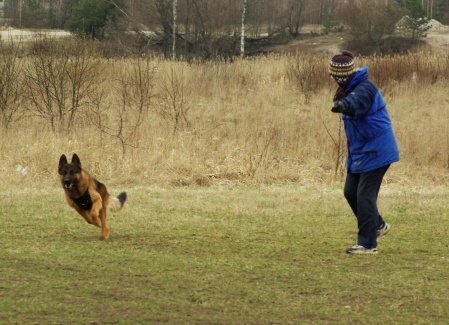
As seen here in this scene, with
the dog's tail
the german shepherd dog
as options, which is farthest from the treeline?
the german shepherd dog

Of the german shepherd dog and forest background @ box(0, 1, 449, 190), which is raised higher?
the german shepherd dog

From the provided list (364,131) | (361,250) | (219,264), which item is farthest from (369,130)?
(219,264)

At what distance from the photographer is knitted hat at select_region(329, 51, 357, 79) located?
654 cm

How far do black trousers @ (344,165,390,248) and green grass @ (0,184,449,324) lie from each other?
0.78 feet

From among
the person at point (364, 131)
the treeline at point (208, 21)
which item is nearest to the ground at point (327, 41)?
the treeline at point (208, 21)

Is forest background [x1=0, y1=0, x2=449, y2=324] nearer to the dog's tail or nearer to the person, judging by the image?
the dog's tail

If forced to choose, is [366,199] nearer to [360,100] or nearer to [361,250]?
[361,250]

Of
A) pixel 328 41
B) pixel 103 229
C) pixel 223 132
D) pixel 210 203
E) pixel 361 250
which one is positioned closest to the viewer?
pixel 361 250

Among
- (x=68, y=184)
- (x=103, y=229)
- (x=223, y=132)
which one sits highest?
(x=68, y=184)

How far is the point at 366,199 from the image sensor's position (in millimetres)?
6773

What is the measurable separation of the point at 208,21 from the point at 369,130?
3472 centimetres

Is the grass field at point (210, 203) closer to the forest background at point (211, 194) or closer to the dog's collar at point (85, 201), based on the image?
the forest background at point (211, 194)

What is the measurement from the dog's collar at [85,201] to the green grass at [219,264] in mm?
393

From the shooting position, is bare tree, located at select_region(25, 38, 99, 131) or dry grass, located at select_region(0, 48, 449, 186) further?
bare tree, located at select_region(25, 38, 99, 131)
